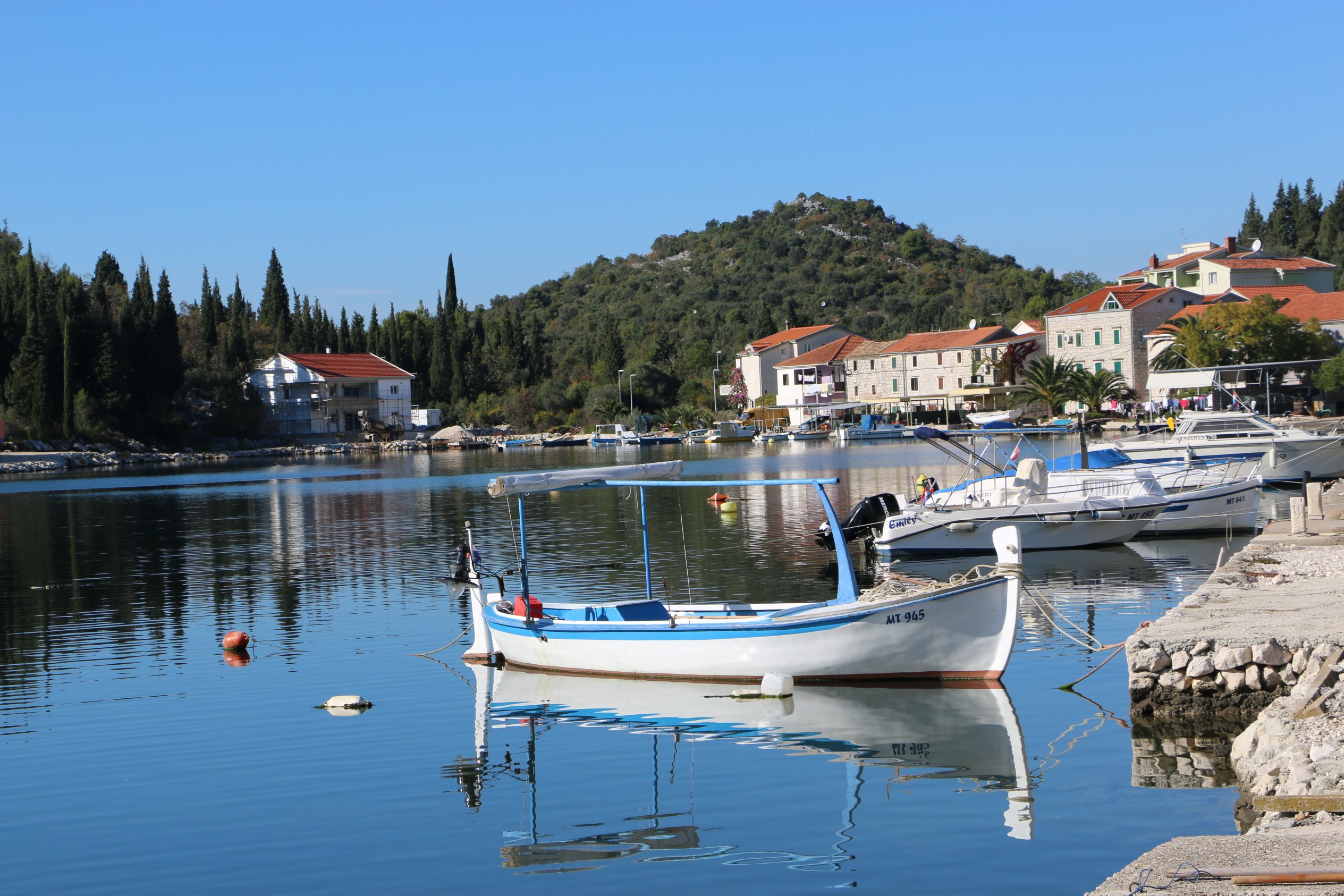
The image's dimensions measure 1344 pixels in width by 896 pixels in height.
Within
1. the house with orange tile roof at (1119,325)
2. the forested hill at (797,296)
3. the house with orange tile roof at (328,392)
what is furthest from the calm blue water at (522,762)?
the forested hill at (797,296)

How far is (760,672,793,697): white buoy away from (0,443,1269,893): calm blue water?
1.01ft

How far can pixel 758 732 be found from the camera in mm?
14586

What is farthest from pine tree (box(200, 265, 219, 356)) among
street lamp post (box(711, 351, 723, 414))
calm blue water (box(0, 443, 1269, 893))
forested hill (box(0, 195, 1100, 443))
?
calm blue water (box(0, 443, 1269, 893))

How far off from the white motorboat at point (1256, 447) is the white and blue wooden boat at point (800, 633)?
89.6 ft

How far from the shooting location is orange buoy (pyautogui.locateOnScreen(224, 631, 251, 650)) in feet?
69.8

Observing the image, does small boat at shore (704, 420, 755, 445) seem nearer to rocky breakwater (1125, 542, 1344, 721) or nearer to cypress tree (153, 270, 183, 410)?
cypress tree (153, 270, 183, 410)

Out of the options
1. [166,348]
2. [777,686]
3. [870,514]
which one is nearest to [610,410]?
[166,348]

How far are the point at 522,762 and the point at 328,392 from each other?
112m

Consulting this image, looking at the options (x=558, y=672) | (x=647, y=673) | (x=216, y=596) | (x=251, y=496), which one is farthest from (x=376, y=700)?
(x=251, y=496)

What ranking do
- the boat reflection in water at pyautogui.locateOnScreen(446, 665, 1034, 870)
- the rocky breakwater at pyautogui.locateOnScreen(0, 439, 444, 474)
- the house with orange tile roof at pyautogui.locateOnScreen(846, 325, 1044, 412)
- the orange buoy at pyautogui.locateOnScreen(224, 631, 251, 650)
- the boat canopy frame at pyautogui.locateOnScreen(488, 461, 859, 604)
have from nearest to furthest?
the boat reflection in water at pyautogui.locateOnScreen(446, 665, 1034, 870) < the boat canopy frame at pyautogui.locateOnScreen(488, 461, 859, 604) < the orange buoy at pyautogui.locateOnScreen(224, 631, 251, 650) < the rocky breakwater at pyautogui.locateOnScreen(0, 439, 444, 474) < the house with orange tile roof at pyautogui.locateOnScreen(846, 325, 1044, 412)

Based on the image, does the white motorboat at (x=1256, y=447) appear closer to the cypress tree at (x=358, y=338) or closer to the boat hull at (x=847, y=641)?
the boat hull at (x=847, y=641)

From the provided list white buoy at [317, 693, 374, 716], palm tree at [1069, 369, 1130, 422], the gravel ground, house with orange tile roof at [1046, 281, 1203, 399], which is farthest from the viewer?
house with orange tile roof at [1046, 281, 1203, 399]

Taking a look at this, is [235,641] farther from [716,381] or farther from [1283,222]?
[1283,222]

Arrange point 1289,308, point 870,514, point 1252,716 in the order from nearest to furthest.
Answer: point 1252,716, point 870,514, point 1289,308
